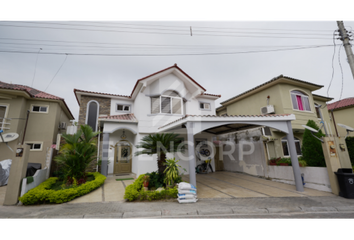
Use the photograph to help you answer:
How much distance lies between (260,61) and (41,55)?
14338 millimetres

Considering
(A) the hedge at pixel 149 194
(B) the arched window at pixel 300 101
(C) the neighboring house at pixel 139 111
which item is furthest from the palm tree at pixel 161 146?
(B) the arched window at pixel 300 101

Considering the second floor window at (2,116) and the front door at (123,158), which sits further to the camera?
the front door at (123,158)

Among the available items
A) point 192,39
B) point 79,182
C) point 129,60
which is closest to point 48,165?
point 79,182

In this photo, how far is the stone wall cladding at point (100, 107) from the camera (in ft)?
37.8

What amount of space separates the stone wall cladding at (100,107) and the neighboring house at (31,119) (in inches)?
73.7

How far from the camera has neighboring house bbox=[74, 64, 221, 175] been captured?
10812mm

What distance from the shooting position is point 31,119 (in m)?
11.0

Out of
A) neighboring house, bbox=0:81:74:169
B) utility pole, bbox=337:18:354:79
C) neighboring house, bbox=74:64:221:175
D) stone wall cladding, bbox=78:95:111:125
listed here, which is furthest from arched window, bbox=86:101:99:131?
utility pole, bbox=337:18:354:79

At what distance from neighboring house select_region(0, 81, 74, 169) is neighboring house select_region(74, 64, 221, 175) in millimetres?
2114

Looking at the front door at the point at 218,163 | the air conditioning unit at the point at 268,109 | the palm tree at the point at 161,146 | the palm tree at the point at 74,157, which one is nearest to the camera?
the palm tree at the point at 161,146

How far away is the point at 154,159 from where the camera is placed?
1095 cm

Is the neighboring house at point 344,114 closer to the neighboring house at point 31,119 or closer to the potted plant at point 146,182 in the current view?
the potted plant at point 146,182

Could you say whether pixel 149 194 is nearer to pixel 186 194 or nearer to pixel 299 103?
pixel 186 194

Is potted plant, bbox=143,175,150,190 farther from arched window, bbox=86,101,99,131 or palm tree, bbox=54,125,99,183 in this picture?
arched window, bbox=86,101,99,131
